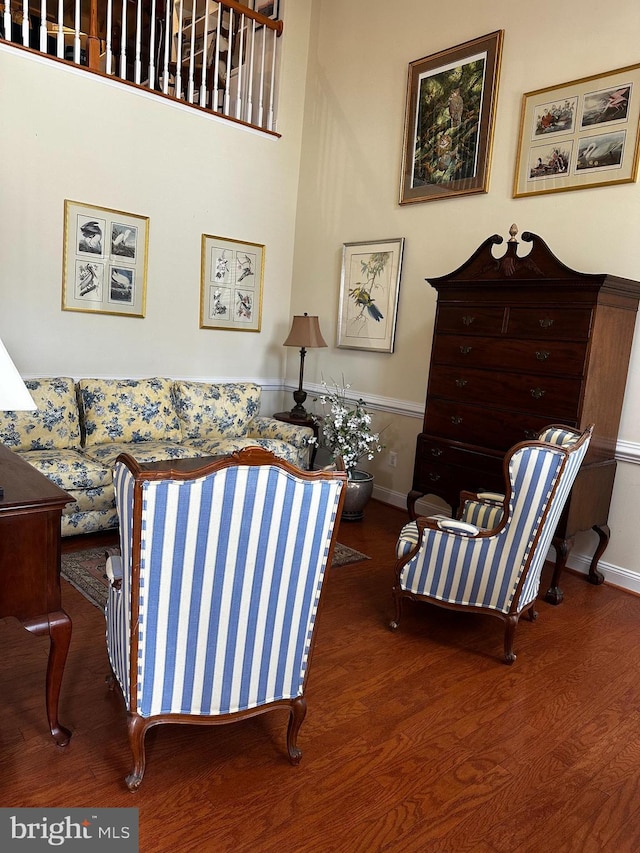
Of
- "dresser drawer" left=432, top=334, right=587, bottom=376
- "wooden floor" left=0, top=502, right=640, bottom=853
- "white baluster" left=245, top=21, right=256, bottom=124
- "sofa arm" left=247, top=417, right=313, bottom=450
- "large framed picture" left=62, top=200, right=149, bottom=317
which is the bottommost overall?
"wooden floor" left=0, top=502, right=640, bottom=853

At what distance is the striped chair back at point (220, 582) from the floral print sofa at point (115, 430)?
2.01 meters

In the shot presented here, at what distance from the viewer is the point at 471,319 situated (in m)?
3.80

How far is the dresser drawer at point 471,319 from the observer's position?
3676 mm

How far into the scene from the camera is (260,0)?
5984 mm

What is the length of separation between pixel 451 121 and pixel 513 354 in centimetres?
204

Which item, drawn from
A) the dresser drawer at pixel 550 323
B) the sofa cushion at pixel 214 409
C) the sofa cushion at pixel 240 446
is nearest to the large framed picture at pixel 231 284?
the sofa cushion at pixel 214 409

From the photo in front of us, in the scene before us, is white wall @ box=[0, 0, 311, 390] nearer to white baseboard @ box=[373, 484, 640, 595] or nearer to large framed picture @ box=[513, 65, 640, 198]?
large framed picture @ box=[513, 65, 640, 198]

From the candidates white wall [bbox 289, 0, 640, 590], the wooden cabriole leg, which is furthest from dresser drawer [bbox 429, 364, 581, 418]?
the wooden cabriole leg

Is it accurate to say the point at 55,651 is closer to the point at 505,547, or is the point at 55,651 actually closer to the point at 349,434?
the point at 505,547

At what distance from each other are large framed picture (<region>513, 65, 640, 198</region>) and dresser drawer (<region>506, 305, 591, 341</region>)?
0.95m

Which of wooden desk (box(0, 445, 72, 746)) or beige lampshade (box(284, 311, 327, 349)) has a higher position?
beige lampshade (box(284, 311, 327, 349))

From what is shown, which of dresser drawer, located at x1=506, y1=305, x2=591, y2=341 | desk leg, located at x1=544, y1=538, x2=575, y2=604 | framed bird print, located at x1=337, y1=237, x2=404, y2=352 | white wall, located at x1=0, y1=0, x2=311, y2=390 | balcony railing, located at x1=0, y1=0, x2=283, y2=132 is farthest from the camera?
framed bird print, located at x1=337, y1=237, x2=404, y2=352

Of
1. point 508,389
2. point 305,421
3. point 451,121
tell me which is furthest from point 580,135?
point 305,421

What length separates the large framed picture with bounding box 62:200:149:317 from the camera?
183 inches
